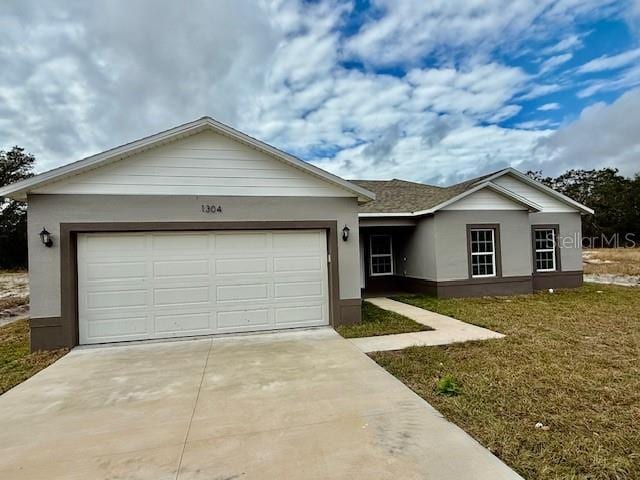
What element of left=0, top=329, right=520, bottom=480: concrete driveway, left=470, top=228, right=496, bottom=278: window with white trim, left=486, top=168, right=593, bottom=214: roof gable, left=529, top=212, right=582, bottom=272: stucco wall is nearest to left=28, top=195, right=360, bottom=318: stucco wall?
left=0, top=329, right=520, bottom=480: concrete driveway

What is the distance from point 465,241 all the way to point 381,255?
3.68 meters

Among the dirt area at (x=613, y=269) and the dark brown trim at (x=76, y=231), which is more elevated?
the dark brown trim at (x=76, y=231)

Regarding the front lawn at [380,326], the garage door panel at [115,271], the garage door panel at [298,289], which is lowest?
the front lawn at [380,326]

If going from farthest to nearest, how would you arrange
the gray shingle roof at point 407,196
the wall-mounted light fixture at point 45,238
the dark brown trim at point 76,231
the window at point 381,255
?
the window at point 381,255 → the gray shingle roof at point 407,196 → the dark brown trim at point 76,231 → the wall-mounted light fixture at point 45,238

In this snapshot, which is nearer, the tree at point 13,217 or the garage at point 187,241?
the garage at point 187,241

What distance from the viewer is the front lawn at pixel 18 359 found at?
18.8 ft

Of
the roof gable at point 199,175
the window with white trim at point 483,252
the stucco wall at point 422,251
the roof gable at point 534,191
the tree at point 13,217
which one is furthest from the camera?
the tree at point 13,217

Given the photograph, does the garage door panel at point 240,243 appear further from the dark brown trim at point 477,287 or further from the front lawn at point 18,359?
the dark brown trim at point 477,287

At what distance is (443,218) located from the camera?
42.0ft

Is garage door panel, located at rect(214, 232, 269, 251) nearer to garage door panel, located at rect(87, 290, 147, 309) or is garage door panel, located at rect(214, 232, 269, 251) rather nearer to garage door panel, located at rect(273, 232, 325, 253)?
garage door panel, located at rect(273, 232, 325, 253)

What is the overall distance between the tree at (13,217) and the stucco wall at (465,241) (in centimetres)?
3288

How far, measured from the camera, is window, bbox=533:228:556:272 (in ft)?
49.2

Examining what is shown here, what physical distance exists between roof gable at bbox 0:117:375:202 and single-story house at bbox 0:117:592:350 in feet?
0.07

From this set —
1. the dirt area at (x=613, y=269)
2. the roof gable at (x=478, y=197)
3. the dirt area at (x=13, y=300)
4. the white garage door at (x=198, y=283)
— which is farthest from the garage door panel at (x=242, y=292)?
the dirt area at (x=613, y=269)
